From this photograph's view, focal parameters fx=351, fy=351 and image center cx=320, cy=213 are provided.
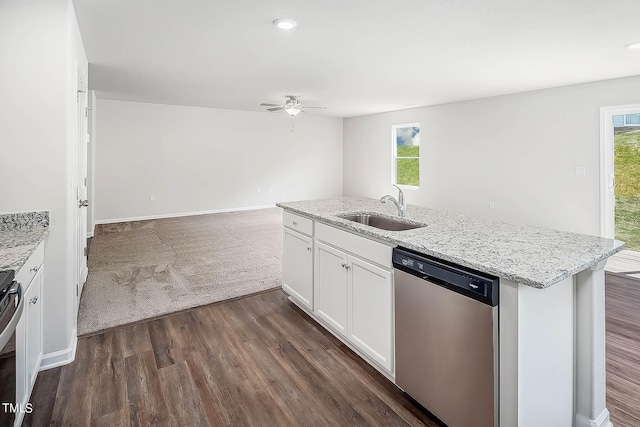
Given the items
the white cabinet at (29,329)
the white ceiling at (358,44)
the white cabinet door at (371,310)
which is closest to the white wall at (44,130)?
the white cabinet at (29,329)

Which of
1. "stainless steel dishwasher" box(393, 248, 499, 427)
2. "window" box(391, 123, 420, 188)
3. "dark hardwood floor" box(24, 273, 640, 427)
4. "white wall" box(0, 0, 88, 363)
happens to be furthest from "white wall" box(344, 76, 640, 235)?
"white wall" box(0, 0, 88, 363)

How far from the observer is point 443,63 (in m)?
3.97

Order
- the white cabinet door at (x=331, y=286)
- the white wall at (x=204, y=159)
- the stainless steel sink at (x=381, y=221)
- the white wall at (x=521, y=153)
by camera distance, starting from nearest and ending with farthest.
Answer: the white cabinet door at (x=331, y=286) < the stainless steel sink at (x=381, y=221) < the white wall at (x=521, y=153) < the white wall at (x=204, y=159)

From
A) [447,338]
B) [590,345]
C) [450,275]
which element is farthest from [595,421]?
[450,275]

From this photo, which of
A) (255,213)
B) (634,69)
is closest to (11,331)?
(634,69)

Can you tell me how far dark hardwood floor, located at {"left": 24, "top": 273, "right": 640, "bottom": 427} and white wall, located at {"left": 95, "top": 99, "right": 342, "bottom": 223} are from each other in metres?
5.28

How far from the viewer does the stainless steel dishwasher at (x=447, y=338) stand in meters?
1.42

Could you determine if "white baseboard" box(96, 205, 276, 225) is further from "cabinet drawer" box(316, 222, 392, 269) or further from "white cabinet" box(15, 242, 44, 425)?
"cabinet drawer" box(316, 222, 392, 269)

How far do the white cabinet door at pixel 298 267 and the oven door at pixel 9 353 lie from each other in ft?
5.80

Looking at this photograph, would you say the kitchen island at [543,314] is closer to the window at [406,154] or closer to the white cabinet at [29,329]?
the white cabinet at [29,329]

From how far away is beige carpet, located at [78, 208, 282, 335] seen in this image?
10.2 ft

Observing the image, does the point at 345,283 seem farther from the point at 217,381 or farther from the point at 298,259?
the point at 217,381

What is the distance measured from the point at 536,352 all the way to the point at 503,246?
0.49 meters

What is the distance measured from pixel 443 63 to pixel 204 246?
158 inches
